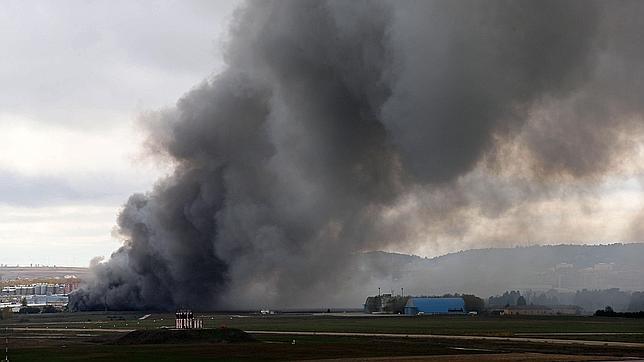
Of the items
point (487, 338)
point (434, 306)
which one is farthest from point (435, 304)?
point (487, 338)

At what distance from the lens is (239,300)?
142 m

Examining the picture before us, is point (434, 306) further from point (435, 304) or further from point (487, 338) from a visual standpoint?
point (487, 338)

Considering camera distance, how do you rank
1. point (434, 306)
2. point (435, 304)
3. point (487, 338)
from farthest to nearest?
1. point (435, 304)
2. point (434, 306)
3. point (487, 338)

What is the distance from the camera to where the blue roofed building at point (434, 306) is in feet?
448

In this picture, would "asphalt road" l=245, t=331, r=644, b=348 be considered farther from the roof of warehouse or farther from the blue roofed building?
the roof of warehouse

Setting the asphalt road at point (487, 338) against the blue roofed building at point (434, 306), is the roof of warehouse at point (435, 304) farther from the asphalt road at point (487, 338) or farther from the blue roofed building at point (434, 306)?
the asphalt road at point (487, 338)

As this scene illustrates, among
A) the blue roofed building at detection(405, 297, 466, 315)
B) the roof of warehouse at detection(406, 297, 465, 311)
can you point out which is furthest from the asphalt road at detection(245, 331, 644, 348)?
the roof of warehouse at detection(406, 297, 465, 311)

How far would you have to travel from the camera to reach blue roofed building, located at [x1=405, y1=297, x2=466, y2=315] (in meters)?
136

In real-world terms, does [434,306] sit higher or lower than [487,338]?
higher

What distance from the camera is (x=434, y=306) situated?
139 m

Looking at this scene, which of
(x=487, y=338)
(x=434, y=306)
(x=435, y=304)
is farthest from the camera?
(x=435, y=304)

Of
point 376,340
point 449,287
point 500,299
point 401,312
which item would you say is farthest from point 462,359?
point 449,287

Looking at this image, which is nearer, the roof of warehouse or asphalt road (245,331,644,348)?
asphalt road (245,331,644,348)

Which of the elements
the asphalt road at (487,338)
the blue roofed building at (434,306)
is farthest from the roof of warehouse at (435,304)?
the asphalt road at (487,338)
